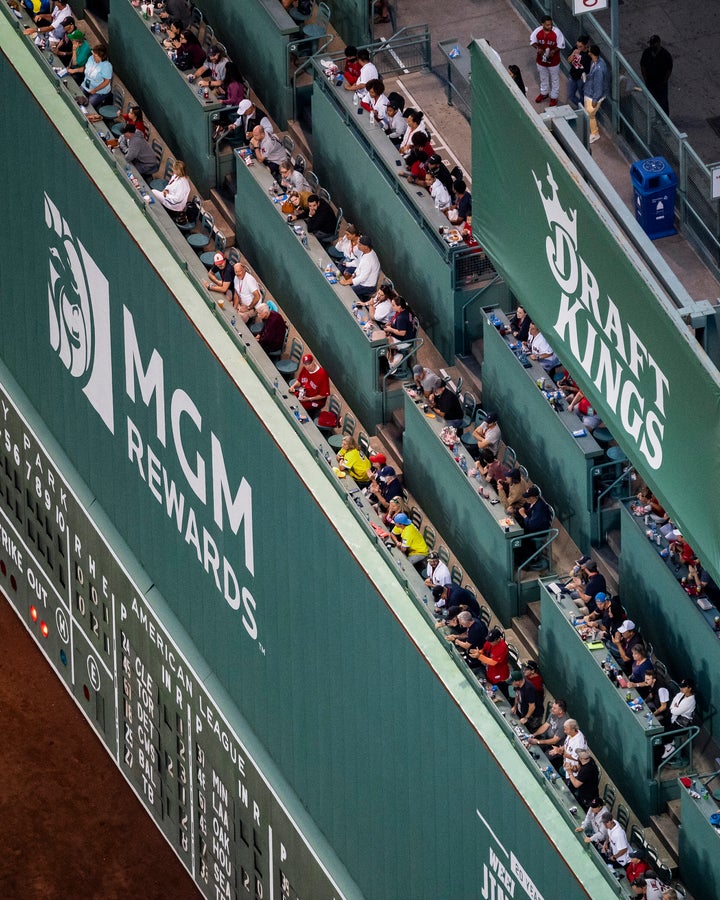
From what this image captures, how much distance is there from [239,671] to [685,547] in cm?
606

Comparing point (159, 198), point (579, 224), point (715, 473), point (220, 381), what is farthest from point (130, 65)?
point (715, 473)

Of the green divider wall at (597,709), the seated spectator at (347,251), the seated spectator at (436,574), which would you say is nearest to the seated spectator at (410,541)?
the seated spectator at (436,574)

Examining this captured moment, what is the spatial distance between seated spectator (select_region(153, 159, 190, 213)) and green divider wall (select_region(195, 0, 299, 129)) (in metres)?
1.43

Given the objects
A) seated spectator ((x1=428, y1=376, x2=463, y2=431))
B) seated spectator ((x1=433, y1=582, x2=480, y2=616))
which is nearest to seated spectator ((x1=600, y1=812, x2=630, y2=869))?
seated spectator ((x1=433, y1=582, x2=480, y2=616))

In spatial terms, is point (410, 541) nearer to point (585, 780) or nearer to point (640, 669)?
point (640, 669)

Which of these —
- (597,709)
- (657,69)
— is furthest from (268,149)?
(597,709)

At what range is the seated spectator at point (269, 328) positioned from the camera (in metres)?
29.1

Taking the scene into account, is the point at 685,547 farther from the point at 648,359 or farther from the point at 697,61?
the point at 697,61

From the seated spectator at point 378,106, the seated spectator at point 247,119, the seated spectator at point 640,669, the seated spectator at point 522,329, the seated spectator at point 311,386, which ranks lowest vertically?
the seated spectator at point 640,669

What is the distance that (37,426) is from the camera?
109 ft

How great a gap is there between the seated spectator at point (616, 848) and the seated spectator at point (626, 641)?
1.48 m

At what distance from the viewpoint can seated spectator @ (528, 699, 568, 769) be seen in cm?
2609

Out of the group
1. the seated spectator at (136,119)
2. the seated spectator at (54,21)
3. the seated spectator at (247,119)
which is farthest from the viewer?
the seated spectator at (54,21)

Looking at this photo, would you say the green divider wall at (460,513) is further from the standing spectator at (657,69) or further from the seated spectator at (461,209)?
the standing spectator at (657,69)
